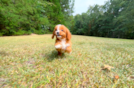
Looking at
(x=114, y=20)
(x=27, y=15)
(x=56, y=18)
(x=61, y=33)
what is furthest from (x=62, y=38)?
(x=56, y=18)

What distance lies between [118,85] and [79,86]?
53 cm

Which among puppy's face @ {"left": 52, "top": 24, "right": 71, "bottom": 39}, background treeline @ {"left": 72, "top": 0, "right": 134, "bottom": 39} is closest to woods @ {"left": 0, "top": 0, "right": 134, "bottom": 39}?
background treeline @ {"left": 72, "top": 0, "right": 134, "bottom": 39}

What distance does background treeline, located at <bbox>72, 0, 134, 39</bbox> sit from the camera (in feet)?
40.3

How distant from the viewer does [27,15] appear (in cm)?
1341

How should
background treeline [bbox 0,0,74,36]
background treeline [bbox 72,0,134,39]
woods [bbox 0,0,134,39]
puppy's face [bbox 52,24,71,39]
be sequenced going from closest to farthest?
puppy's face [bbox 52,24,71,39] < background treeline [bbox 0,0,74,36] < woods [bbox 0,0,134,39] < background treeline [bbox 72,0,134,39]

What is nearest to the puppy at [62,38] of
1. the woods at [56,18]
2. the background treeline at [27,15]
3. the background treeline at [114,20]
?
the background treeline at [27,15]

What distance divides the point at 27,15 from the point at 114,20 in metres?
20.5

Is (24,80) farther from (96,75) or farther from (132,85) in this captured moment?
(132,85)

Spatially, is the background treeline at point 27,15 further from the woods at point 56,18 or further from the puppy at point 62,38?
the puppy at point 62,38

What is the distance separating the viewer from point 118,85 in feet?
2.77

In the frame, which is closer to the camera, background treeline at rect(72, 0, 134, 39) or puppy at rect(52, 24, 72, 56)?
puppy at rect(52, 24, 72, 56)

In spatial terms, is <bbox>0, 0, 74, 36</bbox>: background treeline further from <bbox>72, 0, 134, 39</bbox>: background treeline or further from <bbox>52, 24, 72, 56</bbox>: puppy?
<bbox>72, 0, 134, 39</bbox>: background treeline

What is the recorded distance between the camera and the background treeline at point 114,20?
12.3 m

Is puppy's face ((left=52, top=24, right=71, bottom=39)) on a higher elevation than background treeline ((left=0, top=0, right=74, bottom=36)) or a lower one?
lower
